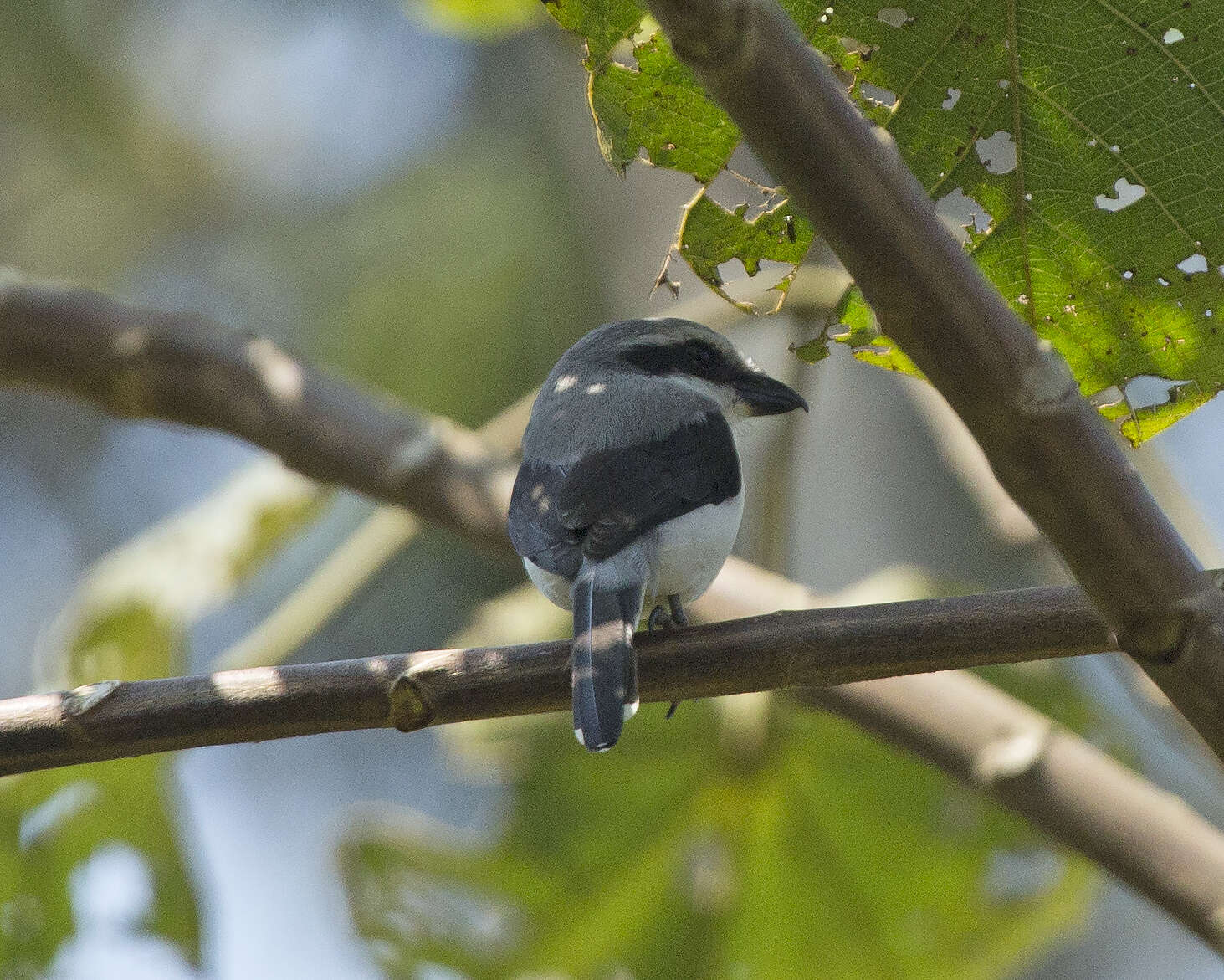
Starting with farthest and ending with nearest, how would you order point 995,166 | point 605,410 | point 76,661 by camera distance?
point 76,661 → point 605,410 → point 995,166

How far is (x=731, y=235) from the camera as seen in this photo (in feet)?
6.90

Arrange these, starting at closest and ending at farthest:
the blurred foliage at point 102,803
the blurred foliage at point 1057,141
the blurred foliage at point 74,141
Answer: the blurred foliage at point 1057,141, the blurred foliage at point 102,803, the blurred foliage at point 74,141

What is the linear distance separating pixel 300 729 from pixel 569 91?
5.21 meters

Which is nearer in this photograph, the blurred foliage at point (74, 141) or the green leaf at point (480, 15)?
the green leaf at point (480, 15)

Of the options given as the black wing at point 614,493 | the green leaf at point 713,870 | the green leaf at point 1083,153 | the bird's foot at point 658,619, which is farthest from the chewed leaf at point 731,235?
the green leaf at point 713,870

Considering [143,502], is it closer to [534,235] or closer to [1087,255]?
[534,235]

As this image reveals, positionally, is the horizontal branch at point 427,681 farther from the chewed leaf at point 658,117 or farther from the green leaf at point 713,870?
the green leaf at point 713,870

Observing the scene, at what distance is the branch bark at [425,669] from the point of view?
1700 mm

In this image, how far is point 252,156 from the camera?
10602 millimetres

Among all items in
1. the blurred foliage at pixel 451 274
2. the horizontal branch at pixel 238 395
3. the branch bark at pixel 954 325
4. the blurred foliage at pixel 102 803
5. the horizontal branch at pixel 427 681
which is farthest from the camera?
the blurred foliage at pixel 451 274

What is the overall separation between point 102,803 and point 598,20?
2.32 meters

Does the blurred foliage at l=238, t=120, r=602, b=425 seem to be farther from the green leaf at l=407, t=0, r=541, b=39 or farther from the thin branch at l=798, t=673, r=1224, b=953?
the thin branch at l=798, t=673, r=1224, b=953

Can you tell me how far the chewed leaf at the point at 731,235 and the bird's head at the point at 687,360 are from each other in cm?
97

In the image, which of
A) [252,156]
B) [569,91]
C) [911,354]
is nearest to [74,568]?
[252,156]
